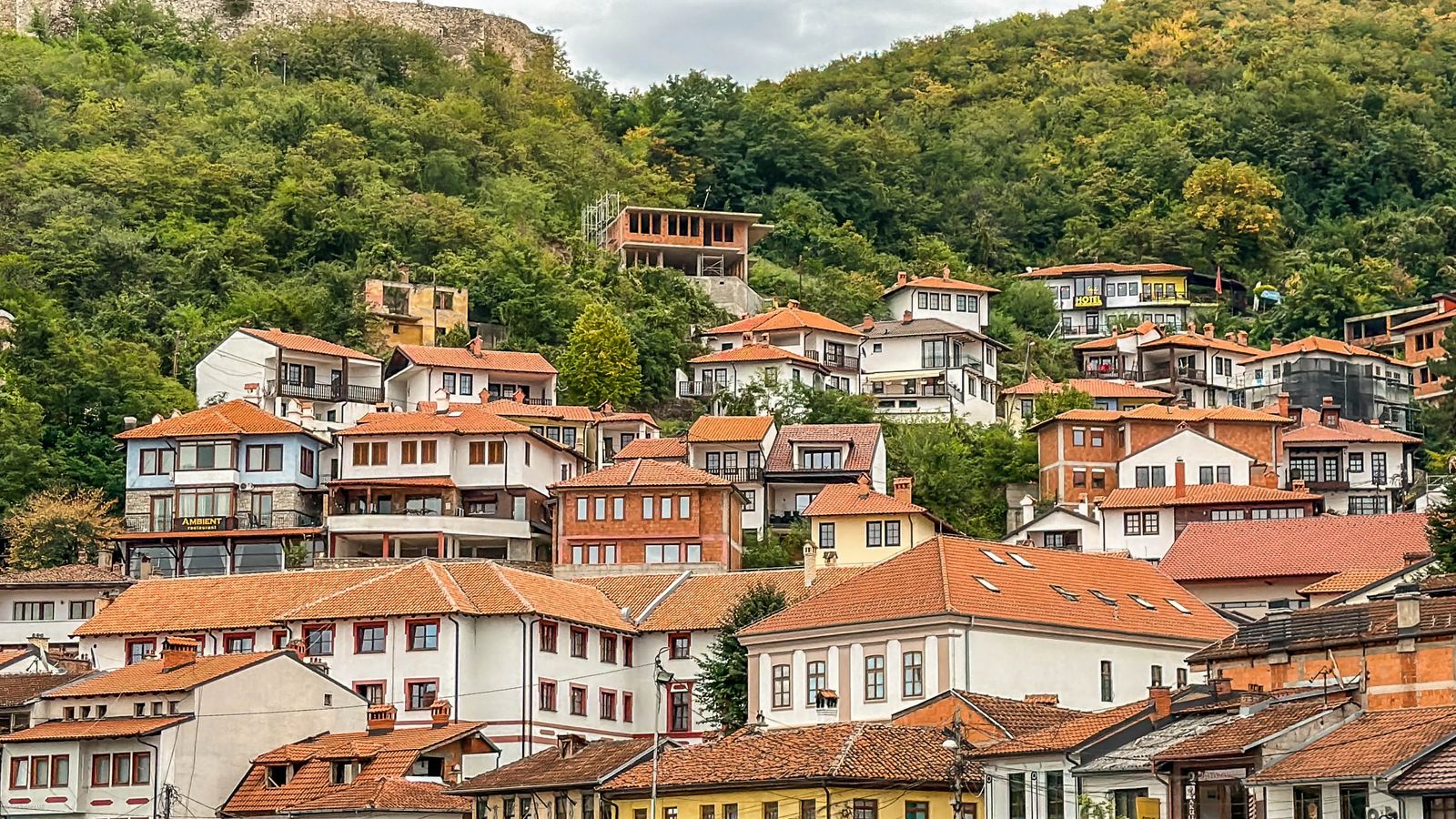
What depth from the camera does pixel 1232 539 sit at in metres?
73.8

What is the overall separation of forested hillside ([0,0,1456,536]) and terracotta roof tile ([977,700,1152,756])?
124 ft

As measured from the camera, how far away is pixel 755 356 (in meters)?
96.3

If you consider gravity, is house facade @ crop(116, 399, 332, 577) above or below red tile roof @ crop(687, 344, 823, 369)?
below

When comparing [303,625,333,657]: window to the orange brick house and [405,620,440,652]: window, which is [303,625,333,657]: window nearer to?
[405,620,440,652]: window

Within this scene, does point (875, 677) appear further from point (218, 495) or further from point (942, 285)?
point (942, 285)

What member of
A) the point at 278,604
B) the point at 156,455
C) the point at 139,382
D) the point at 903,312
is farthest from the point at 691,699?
the point at 903,312

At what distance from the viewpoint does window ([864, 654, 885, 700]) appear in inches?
2263

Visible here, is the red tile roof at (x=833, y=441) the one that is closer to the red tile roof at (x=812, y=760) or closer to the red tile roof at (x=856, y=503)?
the red tile roof at (x=856, y=503)

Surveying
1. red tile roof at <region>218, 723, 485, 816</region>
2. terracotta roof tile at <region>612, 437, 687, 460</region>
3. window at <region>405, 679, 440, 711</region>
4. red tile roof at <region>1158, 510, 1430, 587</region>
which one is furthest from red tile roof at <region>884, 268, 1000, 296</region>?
red tile roof at <region>218, 723, 485, 816</region>

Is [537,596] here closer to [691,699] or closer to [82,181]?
[691,699]

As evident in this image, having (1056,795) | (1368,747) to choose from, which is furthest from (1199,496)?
(1368,747)

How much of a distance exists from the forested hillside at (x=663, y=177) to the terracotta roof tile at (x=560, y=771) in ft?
105

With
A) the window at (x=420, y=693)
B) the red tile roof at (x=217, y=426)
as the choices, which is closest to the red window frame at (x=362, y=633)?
the window at (x=420, y=693)

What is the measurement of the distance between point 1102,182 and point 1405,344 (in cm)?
2798
